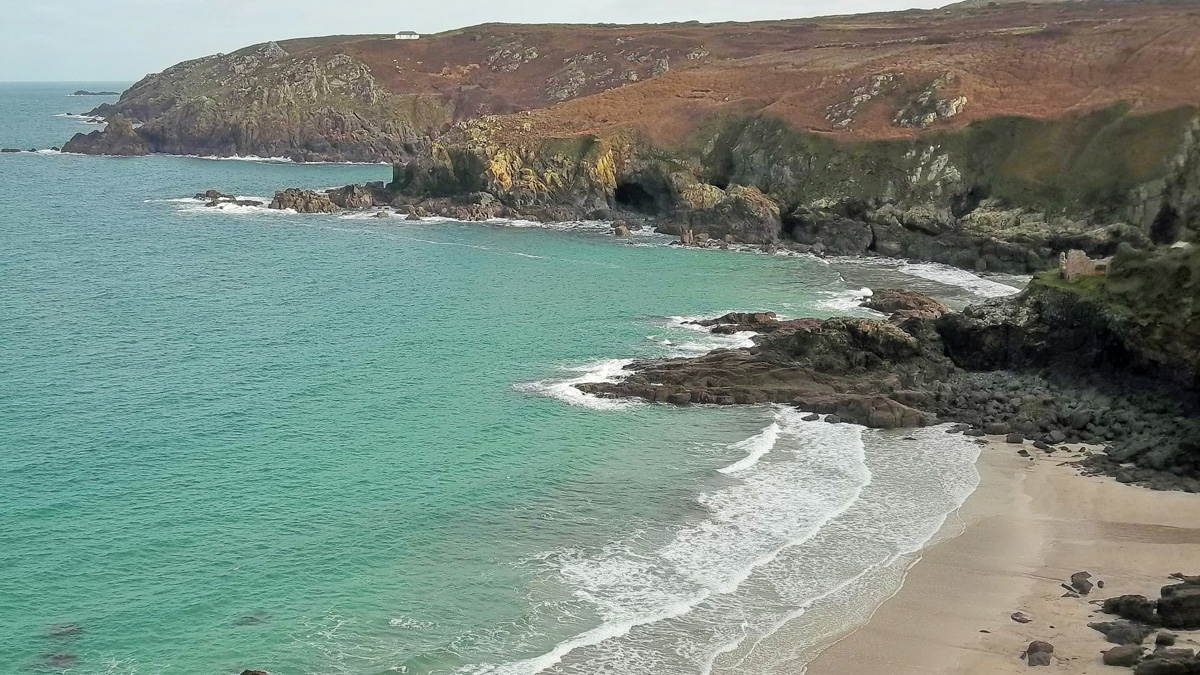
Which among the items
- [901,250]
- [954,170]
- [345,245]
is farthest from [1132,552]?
[345,245]

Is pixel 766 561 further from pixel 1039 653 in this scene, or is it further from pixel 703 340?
pixel 703 340

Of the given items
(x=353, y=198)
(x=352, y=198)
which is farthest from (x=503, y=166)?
(x=352, y=198)

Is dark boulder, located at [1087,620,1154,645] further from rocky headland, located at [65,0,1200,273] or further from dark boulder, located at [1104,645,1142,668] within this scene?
rocky headland, located at [65,0,1200,273]

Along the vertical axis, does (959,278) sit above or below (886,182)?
below

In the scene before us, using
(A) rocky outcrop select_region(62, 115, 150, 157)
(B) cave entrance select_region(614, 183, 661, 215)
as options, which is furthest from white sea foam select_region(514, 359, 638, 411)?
(A) rocky outcrop select_region(62, 115, 150, 157)

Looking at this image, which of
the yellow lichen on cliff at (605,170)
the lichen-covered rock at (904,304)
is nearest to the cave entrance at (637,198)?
the yellow lichen on cliff at (605,170)

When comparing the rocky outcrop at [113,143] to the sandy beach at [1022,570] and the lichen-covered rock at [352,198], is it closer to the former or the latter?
the lichen-covered rock at [352,198]
